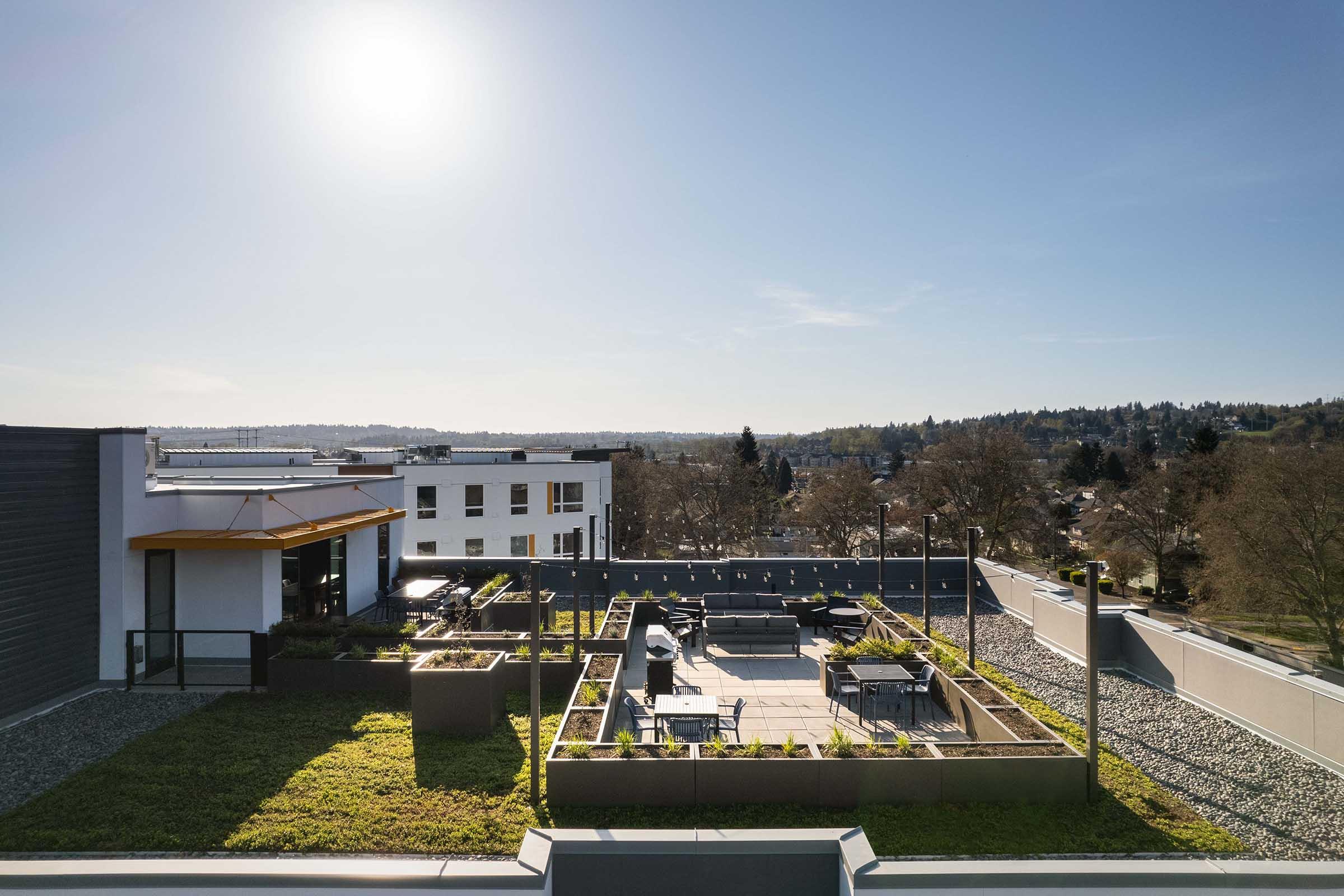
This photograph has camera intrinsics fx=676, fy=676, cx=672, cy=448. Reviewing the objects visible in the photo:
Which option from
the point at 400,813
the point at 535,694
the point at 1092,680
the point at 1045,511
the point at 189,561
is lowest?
the point at 400,813

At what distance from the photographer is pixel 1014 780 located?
6828mm

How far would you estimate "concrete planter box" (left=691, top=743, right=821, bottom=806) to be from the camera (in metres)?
6.73

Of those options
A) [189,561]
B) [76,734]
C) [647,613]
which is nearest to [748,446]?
[647,613]

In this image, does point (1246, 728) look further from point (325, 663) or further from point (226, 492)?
point (226, 492)

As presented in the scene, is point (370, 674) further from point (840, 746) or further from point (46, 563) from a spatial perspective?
point (840, 746)

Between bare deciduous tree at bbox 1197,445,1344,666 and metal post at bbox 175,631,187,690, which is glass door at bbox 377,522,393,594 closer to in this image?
metal post at bbox 175,631,187,690

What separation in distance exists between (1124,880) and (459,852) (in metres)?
5.17

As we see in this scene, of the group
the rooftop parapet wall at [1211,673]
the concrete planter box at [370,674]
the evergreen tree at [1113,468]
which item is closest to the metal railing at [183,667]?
the concrete planter box at [370,674]

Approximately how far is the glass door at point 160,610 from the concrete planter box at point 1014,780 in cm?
1143

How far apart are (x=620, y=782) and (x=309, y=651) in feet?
20.9

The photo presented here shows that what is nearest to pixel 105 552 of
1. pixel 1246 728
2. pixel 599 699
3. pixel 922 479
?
pixel 599 699

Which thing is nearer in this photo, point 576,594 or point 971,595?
point 576,594

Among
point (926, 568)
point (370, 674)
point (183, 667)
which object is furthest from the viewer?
point (926, 568)

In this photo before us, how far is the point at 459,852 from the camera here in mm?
5773
